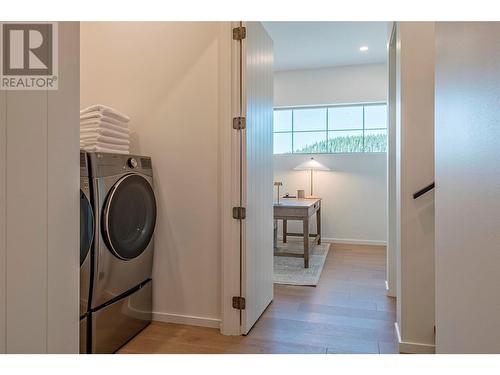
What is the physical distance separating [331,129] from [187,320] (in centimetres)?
408

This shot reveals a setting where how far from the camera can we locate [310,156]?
5438 millimetres

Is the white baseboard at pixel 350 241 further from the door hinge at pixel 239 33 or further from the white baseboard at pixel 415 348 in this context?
the door hinge at pixel 239 33

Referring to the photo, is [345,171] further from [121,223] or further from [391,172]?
[121,223]

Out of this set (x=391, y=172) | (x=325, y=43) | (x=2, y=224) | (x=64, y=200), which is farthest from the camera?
(x=325, y=43)

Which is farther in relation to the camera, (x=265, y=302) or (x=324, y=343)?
(x=265, y=302)

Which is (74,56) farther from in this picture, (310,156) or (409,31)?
(310,156)

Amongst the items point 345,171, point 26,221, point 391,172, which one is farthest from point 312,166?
point 26,221

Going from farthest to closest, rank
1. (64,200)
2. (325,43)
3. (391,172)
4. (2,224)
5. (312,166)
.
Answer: (312,166)
(325,43)
(391,172)
(64,200)
(2,224)

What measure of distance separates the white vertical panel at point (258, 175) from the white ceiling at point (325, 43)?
137 cm

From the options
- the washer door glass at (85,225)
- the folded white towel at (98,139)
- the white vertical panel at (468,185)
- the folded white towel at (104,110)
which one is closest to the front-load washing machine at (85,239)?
the washer door glass at (85,225)

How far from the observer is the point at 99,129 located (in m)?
1.99

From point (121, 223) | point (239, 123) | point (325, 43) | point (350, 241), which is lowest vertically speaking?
point (350, 241)
